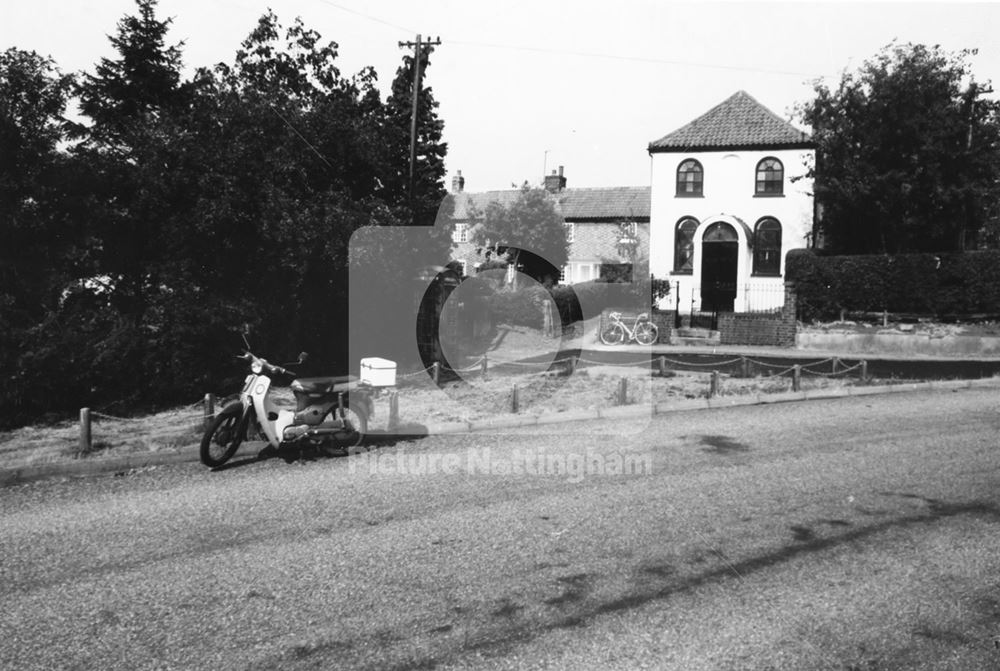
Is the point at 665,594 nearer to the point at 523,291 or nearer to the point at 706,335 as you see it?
the point at 706,335

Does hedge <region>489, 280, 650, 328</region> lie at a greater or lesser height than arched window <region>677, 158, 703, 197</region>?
lesser

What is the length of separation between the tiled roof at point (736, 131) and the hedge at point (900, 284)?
24.0 ft

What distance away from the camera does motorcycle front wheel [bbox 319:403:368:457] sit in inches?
362

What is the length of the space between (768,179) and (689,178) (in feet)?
10.0

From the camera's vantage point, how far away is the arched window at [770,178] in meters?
29.5

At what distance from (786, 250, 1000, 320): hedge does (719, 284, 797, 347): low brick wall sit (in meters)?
1.67

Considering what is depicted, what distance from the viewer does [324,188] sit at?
15.8 meters

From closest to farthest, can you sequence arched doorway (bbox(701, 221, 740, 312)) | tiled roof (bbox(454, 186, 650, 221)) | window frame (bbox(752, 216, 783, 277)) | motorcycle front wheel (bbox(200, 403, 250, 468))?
motorcycle front wheel (bbox(200, 403, 250, 468)) < arched doorway (bbox(701, 221, 740, 312)) < window frame (bbox(752, 216, 783, 277)) < tiled roof (bbox(454, 186, 650, 221))

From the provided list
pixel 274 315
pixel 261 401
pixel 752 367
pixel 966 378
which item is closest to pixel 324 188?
pixel 274 315

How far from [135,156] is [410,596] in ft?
39.3

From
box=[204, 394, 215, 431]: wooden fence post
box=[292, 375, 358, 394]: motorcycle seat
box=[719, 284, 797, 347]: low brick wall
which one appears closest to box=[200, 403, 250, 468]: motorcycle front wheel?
box=[292, 375, 358, 394]: motorcycle seat

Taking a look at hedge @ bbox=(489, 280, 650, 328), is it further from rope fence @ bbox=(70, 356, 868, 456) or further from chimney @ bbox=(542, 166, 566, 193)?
chimney @ bbox=(542, 166, 566, 193)

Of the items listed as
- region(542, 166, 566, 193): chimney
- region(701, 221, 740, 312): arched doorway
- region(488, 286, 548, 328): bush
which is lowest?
region(488, 286, 548, 328): bush

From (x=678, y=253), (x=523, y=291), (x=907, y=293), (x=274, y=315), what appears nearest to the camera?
(x=274, y=315)
